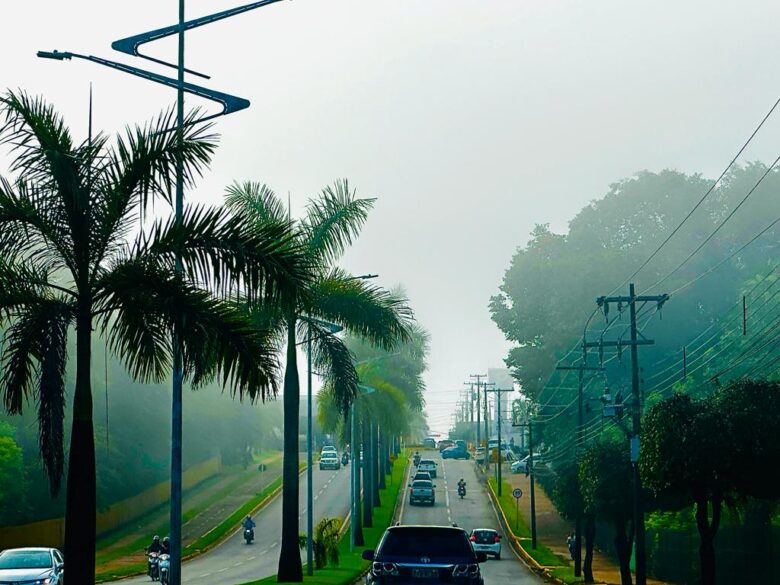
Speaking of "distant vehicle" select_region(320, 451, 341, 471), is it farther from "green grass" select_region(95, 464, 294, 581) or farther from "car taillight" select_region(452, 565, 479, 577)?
"car taillight" select_region(452, 565, 479, 577)

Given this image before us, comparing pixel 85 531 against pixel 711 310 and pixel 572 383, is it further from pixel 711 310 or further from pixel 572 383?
pixel 711 310

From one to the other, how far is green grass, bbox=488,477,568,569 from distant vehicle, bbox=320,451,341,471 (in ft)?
50.2

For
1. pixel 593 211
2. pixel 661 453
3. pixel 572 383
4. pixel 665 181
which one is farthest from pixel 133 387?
pixel 661 453

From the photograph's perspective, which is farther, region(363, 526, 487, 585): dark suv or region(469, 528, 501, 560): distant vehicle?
region(469, 528, 501, 560): distant vehicle

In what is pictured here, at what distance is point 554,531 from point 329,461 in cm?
4096

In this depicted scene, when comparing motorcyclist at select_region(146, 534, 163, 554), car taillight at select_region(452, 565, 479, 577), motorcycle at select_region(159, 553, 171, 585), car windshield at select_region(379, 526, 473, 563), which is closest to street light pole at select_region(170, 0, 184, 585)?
car windshield at select_region(379, 526, 473, 563)

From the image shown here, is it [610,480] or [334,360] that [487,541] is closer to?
[610,480]

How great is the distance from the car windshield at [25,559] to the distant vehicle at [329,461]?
284 feet

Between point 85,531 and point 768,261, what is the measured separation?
246 ft

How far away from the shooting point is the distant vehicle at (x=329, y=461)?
121 meters

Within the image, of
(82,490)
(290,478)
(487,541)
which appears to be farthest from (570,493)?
(82,490)

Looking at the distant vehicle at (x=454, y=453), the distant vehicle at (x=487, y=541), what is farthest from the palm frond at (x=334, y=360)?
the distant vehicle at (x=454, y=453)

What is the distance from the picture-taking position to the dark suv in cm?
2014

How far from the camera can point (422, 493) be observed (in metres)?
93.9
